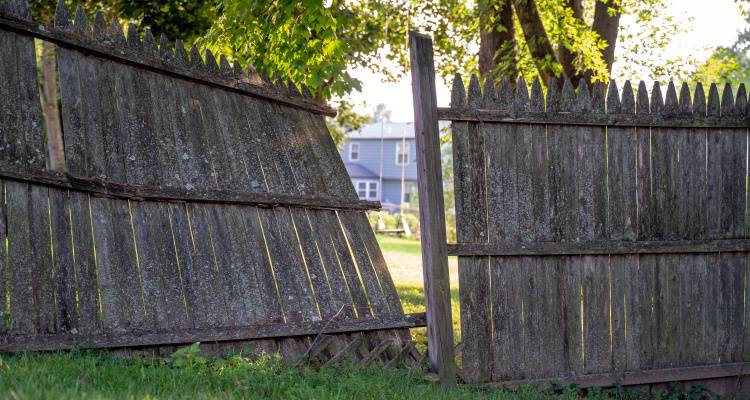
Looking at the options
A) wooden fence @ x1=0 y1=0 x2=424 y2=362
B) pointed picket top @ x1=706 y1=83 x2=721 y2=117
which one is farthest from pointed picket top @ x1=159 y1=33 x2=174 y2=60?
pointed picket top @ x1=706 y1=83 x2=721 y2=117

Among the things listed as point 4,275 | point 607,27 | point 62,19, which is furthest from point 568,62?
point 4,275

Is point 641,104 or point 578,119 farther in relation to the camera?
point 641,104

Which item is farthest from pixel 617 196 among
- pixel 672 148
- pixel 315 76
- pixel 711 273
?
pixel 315 76

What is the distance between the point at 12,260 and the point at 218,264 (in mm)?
1370

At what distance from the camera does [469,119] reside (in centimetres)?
564

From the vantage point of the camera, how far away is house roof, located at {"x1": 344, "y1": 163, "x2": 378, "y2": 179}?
49000 millimetres

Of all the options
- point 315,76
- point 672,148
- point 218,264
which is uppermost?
point 315,76

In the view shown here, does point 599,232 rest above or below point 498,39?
below

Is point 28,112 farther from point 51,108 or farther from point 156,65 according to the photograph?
point 51,108

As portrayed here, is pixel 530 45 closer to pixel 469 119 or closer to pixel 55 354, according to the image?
pixel 469 119

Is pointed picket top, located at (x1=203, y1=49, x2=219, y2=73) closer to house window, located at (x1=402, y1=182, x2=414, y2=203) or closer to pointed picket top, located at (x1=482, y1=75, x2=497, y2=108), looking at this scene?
pointed picket top, located at (x1=482, y1=75, x2=497, y2=108)

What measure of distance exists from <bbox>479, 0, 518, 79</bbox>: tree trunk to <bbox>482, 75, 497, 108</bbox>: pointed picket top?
14.3ft

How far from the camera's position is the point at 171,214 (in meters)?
5.25

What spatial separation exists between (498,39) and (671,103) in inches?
201
